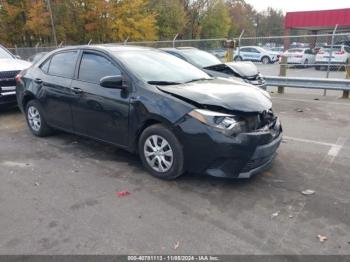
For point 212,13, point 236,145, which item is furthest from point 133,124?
point 212,13

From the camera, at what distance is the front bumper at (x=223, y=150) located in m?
3.65

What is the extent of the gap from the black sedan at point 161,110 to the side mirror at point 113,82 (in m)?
0.01

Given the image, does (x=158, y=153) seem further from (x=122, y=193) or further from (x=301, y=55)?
(x=301, y=55)

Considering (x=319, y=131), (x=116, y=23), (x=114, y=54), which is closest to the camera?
(x=114, y=54)

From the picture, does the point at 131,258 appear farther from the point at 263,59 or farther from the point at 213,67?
the point at 263,59

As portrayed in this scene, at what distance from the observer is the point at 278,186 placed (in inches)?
157

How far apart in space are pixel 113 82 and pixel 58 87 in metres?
1.42

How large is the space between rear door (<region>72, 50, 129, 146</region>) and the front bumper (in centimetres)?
99

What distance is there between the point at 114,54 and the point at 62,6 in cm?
3040

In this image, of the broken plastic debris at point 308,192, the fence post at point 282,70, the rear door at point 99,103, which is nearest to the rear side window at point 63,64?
the rear door at point 99,103

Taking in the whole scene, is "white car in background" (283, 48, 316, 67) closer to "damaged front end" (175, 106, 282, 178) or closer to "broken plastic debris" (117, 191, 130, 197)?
"damaged front end" (175, 106, 282, 178)

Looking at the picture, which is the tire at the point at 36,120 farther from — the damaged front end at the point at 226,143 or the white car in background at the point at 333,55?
the white car in background at the point at 333,55

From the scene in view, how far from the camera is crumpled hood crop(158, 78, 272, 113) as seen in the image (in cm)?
383

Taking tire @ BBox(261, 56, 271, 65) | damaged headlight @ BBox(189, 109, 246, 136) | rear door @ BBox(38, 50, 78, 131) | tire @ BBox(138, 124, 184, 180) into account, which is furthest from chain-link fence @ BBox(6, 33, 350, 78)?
damaged headlight @ BBox(189, 109, 246, 136)
